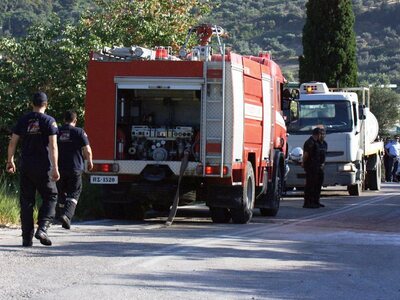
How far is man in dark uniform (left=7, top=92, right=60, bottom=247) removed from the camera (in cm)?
1131

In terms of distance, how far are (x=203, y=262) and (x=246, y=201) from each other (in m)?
5.31

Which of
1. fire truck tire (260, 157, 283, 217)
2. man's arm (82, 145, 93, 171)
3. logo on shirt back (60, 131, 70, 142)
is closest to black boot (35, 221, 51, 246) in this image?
man's arm (82, 145, 93, 171)

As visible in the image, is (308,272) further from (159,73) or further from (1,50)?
(1,50)

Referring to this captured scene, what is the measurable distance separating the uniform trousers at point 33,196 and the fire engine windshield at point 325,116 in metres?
13.9

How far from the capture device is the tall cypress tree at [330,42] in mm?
38812

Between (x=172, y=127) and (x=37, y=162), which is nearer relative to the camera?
(x=37, y=162)

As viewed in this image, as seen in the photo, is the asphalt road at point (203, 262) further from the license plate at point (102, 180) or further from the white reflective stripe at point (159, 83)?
the white reflective stripe at point (159, 83)

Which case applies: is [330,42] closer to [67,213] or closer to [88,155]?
[88,155]

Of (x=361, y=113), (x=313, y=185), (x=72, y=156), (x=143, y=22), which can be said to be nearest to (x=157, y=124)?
(x=72, y=156)

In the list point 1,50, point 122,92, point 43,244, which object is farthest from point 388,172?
point 43,244

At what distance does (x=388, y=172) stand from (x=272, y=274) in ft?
94.7

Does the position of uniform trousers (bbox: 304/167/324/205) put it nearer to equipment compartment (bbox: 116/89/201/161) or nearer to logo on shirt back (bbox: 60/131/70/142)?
equipment compartment (bbox: 116/89/201/161)

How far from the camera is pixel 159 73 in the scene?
15180 millimetres

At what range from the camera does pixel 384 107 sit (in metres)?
56.0
